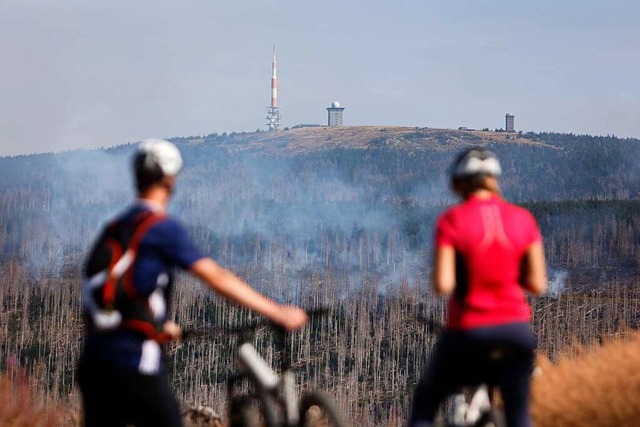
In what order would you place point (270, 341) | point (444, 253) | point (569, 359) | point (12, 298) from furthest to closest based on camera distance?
point (12, 298), point (270, 341), point (569, 359), point (444, 253)

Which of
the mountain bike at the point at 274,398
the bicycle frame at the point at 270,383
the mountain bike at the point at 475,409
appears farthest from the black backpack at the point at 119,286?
the mountain bike at the point at 475,409

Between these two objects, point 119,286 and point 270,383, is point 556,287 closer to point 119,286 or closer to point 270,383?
point 270,383

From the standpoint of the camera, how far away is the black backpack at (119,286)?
732 cm

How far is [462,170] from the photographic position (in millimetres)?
8367

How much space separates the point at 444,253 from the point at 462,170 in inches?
28.8

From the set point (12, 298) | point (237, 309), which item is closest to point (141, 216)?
point (237, 309)

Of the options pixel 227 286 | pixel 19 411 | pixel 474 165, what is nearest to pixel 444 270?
pixel 474 165

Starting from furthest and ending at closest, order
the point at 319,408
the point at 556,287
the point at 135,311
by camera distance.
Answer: the point at 556,287 → the point at 319,408 → the point at 135,311

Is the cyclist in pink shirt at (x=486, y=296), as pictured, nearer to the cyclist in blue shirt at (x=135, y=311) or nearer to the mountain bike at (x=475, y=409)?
the mountain bike at (x=475, y=409)

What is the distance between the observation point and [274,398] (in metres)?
8.21

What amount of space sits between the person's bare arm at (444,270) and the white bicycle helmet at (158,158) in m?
1.72

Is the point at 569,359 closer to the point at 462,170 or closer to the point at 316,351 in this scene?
the point at 462,170

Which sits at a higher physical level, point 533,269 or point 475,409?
point 533,269

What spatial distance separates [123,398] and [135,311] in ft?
1.69
